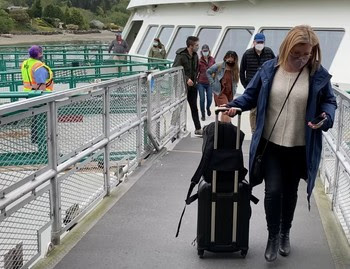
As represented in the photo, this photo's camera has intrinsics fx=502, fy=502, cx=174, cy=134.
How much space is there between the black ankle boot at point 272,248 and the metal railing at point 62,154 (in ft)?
5.48

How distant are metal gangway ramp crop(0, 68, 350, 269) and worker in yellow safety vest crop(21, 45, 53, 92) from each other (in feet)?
7.29

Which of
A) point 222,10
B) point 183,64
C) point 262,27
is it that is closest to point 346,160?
point 183,64

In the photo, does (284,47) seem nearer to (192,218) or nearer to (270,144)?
(270,144)

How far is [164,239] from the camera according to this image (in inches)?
167

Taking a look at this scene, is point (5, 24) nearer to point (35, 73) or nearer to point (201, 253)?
point (35, 73)

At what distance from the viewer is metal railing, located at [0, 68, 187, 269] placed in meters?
3.45

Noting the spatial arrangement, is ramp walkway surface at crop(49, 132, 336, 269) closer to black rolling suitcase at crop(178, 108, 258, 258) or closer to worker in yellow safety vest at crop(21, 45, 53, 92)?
black rolling suitcase at crop(178, 108, 258, 258)

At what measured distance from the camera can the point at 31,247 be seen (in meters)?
3.76

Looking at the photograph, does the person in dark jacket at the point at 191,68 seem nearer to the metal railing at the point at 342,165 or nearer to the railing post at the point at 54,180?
the metal railing at the point at 342,165

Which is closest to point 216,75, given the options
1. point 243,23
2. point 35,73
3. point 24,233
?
Answer: point 35,73

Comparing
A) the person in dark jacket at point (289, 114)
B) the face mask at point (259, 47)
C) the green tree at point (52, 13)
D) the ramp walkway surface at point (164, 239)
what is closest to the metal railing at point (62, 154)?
the ramp walkway surface at point (164, 239)

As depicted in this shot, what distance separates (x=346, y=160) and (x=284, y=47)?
61.1 inches

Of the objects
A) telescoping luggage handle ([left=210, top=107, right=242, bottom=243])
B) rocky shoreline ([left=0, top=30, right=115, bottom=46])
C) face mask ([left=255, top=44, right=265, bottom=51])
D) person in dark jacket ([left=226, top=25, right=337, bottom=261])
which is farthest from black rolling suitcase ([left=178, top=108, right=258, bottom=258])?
rocky shoreline ([left=0, top=30, right=115, bottom=46])

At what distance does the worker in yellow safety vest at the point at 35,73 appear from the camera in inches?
310
